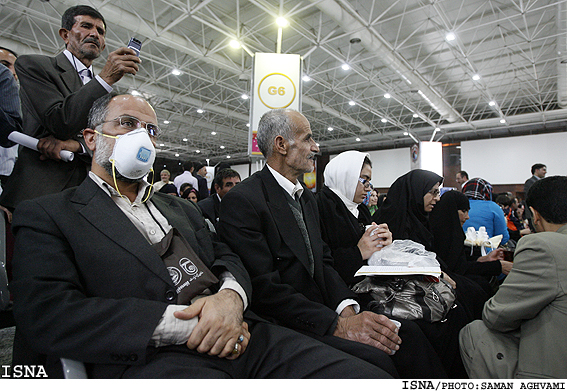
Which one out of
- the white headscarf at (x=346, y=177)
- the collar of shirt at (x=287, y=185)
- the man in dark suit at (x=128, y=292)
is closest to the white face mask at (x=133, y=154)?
the man in dark suit at (x=128, y=292)

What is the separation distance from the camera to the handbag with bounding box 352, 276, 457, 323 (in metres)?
1.60

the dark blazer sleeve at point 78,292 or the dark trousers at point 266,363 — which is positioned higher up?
the dark blazer sleeve at point 78,292

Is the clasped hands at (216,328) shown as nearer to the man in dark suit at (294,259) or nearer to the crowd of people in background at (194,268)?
the crowd of people in background at (194,268)

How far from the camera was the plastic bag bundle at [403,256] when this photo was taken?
167 centimetres

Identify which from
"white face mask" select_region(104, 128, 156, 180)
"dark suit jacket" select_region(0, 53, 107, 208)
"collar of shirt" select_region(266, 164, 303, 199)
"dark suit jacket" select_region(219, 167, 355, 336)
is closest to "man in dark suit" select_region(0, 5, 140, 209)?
"dark suit jacket" select_region(0, 53, 107, 208)

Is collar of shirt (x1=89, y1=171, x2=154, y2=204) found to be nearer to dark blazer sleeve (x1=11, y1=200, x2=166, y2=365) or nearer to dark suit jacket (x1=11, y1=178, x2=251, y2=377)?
dark suit jacket (x1=11, y1=178, x2=251, y2=377)

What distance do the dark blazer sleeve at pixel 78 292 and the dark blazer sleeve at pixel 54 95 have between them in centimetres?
46

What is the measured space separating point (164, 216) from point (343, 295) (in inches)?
36.0

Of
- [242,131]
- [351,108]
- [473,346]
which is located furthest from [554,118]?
[473,346]

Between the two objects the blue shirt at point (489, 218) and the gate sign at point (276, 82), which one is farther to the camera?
the gate sign at point (276, 82)

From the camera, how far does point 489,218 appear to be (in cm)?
349

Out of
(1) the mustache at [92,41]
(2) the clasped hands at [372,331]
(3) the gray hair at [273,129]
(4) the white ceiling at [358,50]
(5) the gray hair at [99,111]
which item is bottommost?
(2) the clasped hands at [372,331]

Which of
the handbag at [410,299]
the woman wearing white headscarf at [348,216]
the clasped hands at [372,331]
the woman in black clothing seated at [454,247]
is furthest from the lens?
the woman in black clothing seated at [454,247]
